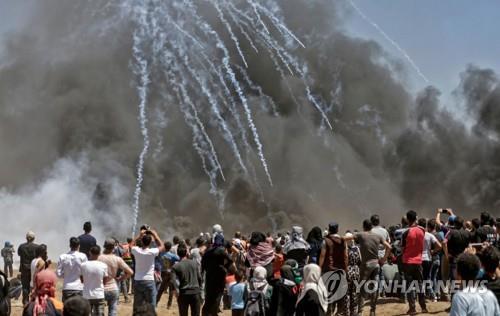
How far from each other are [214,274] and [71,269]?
277 cm

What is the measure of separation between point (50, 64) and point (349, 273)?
45097mm

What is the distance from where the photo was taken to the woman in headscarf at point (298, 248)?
1388cm

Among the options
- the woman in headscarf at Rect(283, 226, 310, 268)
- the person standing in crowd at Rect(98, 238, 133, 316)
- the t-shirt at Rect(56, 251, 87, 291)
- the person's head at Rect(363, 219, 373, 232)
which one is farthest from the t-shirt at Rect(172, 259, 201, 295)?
the person's head at Rect(363, 219, 373, 232)

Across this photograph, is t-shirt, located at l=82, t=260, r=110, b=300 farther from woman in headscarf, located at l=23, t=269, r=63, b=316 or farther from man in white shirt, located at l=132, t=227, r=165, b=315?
woman in headscarf, located at l=23, t=269, r=63, b=316

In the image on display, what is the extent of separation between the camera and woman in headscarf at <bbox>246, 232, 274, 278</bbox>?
12984 mm

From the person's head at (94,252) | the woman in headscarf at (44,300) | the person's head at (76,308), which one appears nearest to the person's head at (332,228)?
the person's head at (94,252)

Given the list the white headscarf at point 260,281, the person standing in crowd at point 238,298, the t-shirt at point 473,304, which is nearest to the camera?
the t-shirt at point 473,304

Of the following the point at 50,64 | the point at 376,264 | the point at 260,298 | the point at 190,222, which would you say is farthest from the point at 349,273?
the point at 50,64

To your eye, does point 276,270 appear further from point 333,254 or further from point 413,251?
point 413,251

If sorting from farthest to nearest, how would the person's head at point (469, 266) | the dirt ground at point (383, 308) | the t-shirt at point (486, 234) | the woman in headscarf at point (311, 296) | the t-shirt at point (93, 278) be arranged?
the dirt ground at point (383, 308) < the t-shirt at point (93, 278) < the t-shirt at point (486, 234) < the woman in headscarf at point (311, 296) < the person's head at point (469, 266)

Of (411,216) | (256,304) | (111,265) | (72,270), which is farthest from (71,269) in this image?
(411,216)

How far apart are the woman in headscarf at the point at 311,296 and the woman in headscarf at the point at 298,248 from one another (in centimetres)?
405

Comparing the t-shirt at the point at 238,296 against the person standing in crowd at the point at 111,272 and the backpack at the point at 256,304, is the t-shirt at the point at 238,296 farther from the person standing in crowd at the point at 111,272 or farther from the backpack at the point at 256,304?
the person standing in crowd at the point at 111,272

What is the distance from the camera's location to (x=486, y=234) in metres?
11.3
